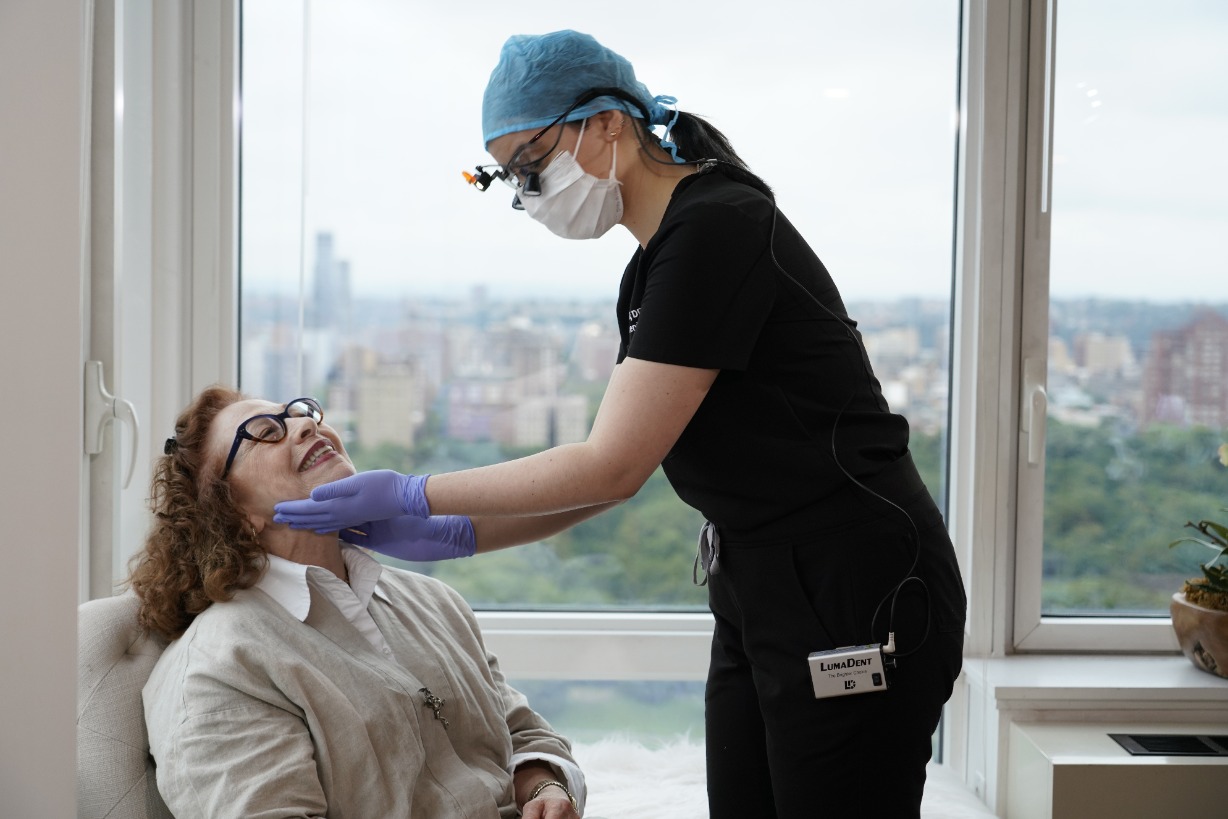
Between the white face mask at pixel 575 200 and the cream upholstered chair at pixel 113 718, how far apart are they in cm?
83

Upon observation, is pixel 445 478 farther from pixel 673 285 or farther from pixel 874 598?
pixel 874 598

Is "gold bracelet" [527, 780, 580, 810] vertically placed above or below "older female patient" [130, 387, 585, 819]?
below

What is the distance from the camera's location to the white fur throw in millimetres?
2039

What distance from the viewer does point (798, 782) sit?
1284 mm

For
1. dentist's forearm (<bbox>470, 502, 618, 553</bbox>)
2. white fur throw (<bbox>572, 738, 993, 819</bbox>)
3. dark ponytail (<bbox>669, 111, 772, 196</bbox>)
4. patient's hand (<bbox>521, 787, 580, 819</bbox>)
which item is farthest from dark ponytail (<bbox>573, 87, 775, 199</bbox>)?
white fur throw (<bbox>572, 738, 993, 819</bbox>)

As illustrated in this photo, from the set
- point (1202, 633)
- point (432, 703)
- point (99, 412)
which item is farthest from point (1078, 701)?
point (99, 412)

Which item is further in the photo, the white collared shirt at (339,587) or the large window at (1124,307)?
the large window at (1124,307)

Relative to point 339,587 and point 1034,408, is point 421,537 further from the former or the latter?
point 1034,408

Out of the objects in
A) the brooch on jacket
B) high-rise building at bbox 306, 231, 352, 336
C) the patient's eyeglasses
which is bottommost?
the brooch on jacket

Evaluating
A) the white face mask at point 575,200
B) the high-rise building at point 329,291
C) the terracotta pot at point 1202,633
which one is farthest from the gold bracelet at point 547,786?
the terracotta pot at point 1202,633

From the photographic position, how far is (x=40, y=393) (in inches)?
26.9

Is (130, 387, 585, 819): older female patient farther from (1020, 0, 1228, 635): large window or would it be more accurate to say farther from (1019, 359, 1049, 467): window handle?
(1020, 0, 1228, 635): large window

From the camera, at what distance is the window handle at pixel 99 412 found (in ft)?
5.85

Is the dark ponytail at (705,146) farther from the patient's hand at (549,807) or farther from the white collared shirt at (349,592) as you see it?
the patient's hand at (549,807)
